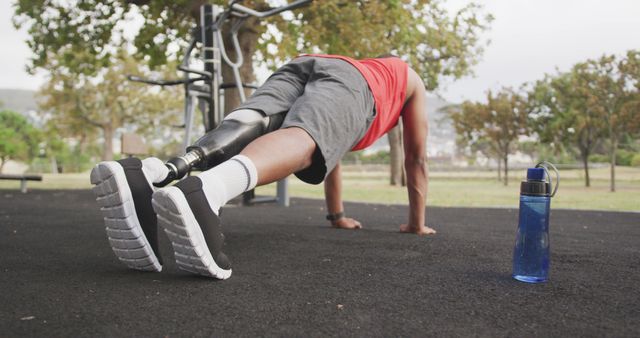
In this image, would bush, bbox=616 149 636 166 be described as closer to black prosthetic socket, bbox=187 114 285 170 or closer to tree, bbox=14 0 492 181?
tree, bbox=14 0 492 181

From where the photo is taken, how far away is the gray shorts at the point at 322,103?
A: 5.09 feet

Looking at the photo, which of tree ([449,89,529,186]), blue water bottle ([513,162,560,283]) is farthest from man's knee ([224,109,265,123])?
tree ([449,89,529,186])

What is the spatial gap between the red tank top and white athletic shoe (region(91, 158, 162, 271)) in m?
0.84

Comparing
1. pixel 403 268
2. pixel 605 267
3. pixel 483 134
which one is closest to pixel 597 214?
pixel 605 267

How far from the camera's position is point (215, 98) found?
4.40 m

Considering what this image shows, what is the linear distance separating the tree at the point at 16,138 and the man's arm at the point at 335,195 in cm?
2470

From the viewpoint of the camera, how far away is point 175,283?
1.43 m

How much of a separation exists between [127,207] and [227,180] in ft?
0.92

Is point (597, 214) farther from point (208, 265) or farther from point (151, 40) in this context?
point (151, 40)

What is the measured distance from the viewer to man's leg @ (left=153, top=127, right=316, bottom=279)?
123 cm

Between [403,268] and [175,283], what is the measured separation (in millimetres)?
742

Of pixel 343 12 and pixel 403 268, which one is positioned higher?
pixel 343 12

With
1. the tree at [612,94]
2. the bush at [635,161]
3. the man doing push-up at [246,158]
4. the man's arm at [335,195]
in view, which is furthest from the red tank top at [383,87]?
the bush at [635,161]

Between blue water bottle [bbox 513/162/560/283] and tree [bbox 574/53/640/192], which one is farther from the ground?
tree [bbox 574/53/640/192]
